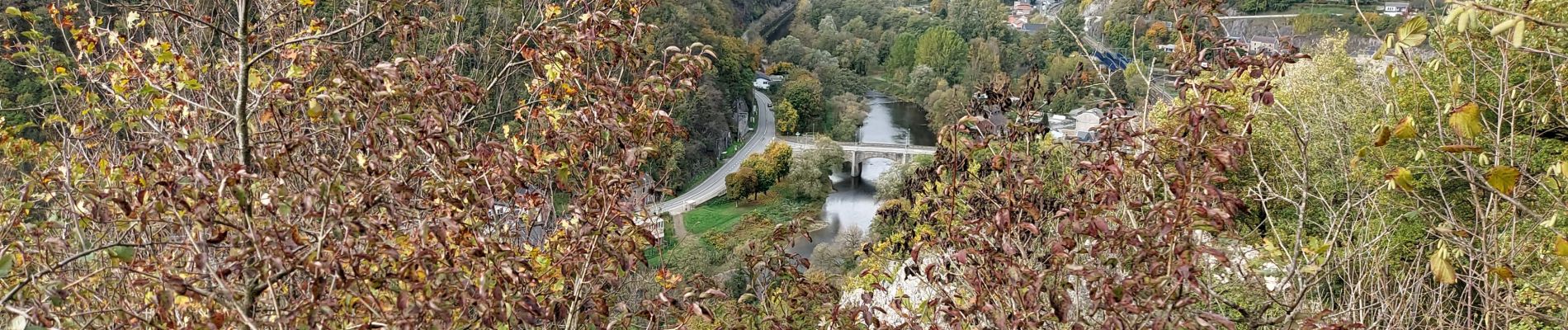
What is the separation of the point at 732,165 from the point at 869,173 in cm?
389

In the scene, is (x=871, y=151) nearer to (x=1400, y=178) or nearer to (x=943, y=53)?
(x=943, y=53)

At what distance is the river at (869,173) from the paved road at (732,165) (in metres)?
2.76

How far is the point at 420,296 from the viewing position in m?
1.95

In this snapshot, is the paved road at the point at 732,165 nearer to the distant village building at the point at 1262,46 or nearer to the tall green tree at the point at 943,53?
the tall green tree at the point at 943,53

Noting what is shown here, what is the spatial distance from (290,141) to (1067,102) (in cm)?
2489

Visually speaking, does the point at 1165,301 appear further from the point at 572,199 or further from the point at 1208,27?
the point at 572,199

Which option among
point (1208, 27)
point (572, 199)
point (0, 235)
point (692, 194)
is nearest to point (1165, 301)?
point (1208, 27)

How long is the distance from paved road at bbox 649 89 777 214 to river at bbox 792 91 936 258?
2763 mm

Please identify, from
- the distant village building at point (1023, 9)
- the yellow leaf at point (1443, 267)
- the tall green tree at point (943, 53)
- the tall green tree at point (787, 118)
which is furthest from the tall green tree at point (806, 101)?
the yellow leaf at point (1443, 267)

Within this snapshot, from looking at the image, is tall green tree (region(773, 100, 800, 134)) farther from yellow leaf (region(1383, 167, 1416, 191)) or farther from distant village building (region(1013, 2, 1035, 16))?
yellow leaf (region(1383, 167, 1416, 191))

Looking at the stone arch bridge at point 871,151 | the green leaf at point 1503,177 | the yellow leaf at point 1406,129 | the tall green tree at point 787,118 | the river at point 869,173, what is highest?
the yellow leaf at point 1406,129

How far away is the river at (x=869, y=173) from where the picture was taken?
20812mm

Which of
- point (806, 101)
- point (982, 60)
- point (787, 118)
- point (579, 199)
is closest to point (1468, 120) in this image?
point (579, 199)

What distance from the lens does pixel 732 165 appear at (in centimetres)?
2561
